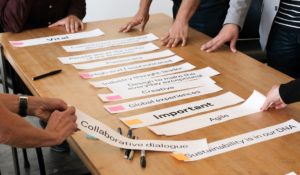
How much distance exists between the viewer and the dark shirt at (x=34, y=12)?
2.13 m

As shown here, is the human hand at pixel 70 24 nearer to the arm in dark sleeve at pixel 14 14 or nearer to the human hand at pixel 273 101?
the arm in dark sleeve at pixel 14 14

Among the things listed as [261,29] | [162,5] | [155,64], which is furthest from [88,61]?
[162,5]

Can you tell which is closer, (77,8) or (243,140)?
(243,140)

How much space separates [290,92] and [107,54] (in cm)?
82

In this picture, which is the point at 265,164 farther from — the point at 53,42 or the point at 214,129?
the point at 53,42

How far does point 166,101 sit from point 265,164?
44 cm

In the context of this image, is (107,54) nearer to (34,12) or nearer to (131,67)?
(131,67)

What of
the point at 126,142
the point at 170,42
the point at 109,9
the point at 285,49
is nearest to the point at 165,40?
the point at 170,42

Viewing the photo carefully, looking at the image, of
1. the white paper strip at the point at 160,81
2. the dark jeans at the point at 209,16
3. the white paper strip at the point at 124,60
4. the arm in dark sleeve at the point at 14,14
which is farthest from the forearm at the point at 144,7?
the white paper strip at the point at 160,81

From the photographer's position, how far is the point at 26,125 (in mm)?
1136

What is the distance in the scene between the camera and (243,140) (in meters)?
1.24

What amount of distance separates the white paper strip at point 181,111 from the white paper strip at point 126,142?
0.11 metres

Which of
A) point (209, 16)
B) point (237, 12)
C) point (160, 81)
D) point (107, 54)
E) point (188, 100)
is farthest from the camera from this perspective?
point (209, 16)

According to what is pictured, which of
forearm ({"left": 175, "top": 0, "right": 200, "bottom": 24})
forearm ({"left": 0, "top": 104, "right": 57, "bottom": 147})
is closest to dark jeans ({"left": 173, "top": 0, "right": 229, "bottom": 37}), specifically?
forearm ({"left": 175, "top": 0, "right": 200, "bottom": 24})
